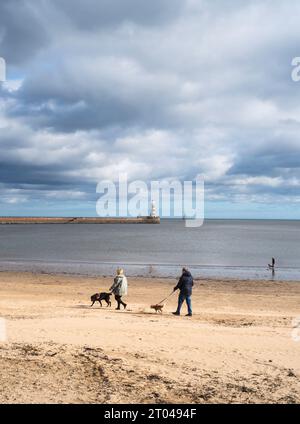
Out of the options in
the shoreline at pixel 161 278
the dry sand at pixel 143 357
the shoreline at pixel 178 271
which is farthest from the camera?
the shoreline at pixel 178 271

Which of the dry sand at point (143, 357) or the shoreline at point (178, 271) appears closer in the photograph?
the dry sand at point (143, 357)

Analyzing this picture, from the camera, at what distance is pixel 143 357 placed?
918cm

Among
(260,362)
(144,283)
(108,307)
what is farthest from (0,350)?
(144,283)

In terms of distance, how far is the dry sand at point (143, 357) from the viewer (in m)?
7.33

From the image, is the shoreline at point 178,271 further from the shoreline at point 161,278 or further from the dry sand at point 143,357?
the dry sand at point 143,357

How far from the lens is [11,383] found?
756 cm

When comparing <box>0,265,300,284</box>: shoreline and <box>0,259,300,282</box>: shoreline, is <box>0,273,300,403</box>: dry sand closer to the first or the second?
<box>0,265,300,284</box>: shoreline

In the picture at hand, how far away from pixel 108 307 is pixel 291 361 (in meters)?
9.17

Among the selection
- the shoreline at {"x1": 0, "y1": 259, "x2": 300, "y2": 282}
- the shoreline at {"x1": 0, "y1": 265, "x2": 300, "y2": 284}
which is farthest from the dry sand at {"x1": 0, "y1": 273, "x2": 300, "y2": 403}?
the shoreline at {"x1": 0, "y1": 259, "x2": 300, "y2": 282}

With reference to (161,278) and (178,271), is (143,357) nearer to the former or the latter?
(161,278)

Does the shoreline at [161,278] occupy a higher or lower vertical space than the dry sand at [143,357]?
lower

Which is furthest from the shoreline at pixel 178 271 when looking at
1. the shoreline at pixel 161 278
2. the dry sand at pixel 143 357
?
the dry sand at pixel 143 357

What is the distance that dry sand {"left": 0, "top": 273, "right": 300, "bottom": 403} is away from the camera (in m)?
7.33

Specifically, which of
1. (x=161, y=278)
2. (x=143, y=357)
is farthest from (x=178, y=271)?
(x=143, y=357)
